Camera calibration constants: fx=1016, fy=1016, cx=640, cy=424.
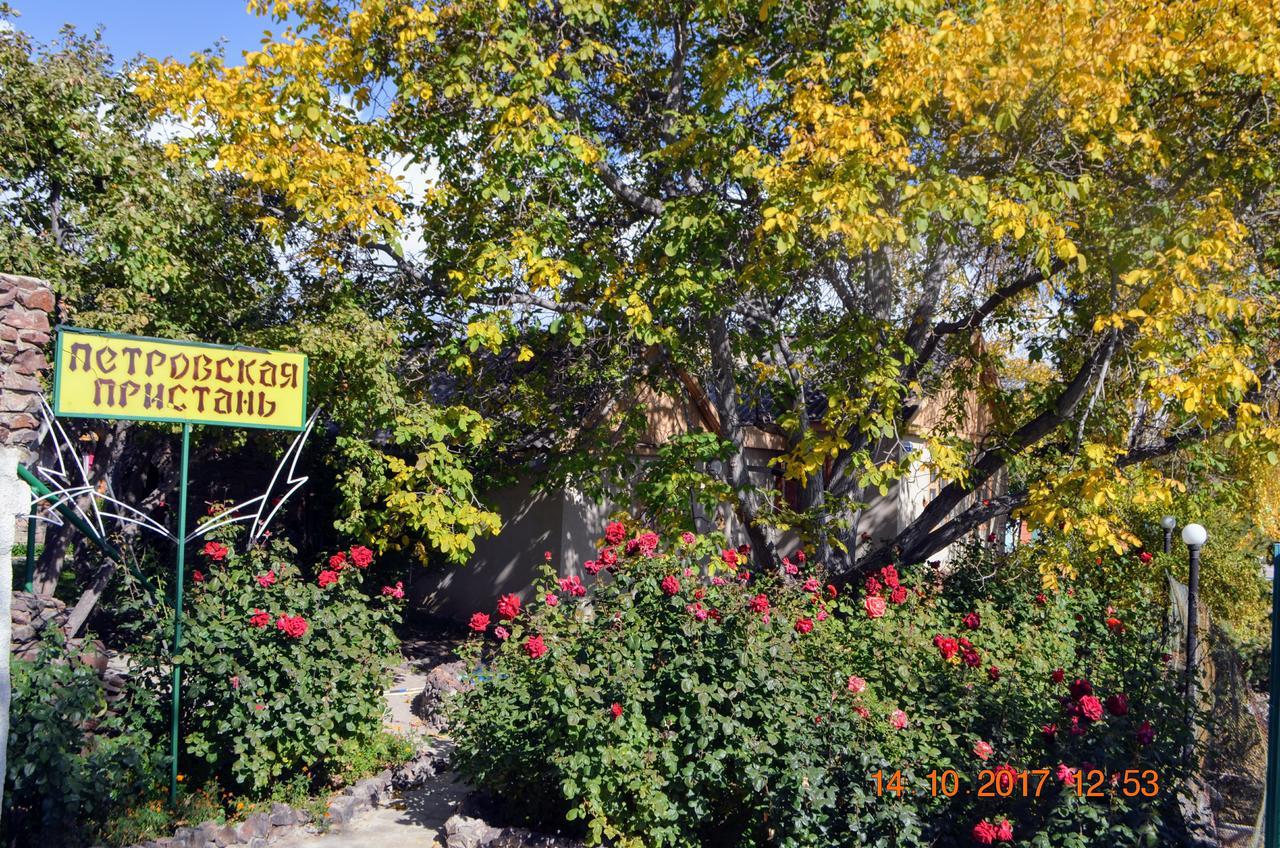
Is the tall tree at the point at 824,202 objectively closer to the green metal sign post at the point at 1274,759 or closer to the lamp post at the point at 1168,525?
the lamp post at the point at 1168,525

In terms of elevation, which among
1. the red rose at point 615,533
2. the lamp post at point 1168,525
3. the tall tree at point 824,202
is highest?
the tall tree at point 824,202

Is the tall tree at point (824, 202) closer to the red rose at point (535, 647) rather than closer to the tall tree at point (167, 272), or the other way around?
the tall tree at point (167, 272)

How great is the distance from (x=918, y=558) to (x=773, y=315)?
8.63 ft

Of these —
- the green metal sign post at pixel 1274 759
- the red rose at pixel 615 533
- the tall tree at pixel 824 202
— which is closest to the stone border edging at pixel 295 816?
the red rose at pixel 615 533

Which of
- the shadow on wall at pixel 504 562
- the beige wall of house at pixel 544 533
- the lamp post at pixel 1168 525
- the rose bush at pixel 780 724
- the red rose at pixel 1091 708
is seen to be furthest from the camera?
the shadow on wall at pixel 504 562

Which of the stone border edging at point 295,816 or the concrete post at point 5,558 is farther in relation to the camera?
the stone border edging at point 295,816

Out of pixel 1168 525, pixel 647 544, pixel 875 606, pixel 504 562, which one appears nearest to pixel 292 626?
pixel 647 544

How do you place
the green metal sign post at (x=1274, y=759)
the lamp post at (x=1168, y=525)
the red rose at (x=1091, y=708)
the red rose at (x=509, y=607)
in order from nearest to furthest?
the green metal sign post at (x=1274, y=759) < the red rose at (x=1091, y=708) < the red rose at (x=509, y=607) < the lamp post at (x=1168, y=525)

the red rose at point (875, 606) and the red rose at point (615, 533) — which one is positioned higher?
the red rose at point (615, 533)

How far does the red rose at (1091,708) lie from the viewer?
4.24m

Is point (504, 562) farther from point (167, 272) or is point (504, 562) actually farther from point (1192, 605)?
point (1192, 605)

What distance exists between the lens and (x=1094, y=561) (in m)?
9.22

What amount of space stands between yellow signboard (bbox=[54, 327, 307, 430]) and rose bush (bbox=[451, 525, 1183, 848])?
83.1 inches

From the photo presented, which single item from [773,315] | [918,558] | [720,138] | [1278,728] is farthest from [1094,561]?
[1278,728]
